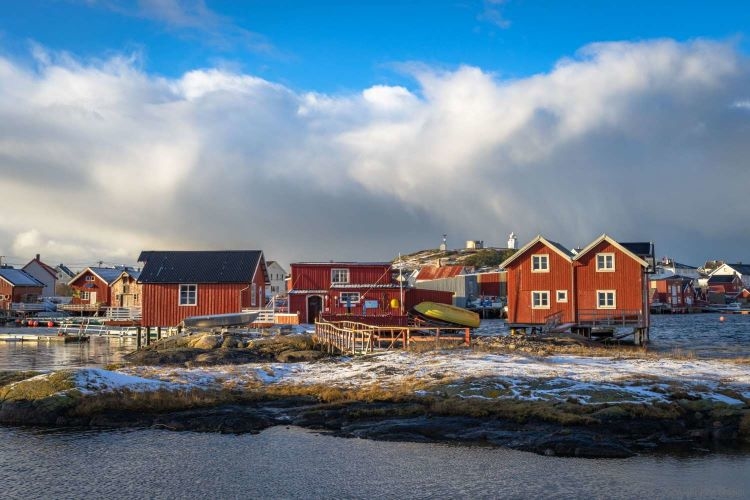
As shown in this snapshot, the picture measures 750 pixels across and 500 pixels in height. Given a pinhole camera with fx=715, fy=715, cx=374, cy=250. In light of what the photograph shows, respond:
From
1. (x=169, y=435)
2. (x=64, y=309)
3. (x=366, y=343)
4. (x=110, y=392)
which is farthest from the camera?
(x=64, y=309)

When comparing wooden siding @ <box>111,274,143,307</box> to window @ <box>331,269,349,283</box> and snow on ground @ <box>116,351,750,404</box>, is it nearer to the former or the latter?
window @ <box>331,269,349,283</box>

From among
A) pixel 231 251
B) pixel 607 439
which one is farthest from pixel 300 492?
pixel 231 251

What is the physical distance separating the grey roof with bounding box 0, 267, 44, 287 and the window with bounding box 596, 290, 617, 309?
266 feet

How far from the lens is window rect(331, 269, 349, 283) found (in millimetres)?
53625

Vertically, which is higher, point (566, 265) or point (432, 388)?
point (566, 265)

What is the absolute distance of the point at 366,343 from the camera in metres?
33.1

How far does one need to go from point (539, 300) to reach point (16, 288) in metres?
77.5

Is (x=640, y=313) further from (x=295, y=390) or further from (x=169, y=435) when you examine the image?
(x=169, y=435)

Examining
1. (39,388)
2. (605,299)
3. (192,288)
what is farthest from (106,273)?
(39,388)

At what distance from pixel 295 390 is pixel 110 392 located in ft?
18.5

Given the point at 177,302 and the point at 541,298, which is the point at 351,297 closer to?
the point at 541,298

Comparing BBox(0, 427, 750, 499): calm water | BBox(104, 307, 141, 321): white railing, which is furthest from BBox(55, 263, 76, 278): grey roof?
BBox(0, 427, 750, 499): calm water

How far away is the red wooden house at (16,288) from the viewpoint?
322 ft

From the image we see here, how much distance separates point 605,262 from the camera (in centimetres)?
5022
